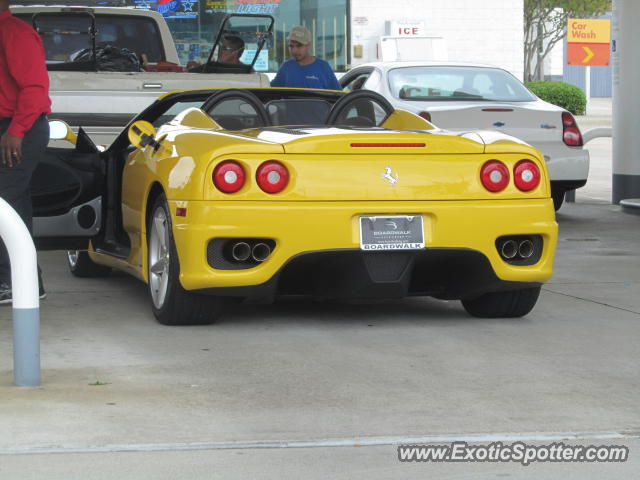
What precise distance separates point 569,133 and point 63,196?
239 inches

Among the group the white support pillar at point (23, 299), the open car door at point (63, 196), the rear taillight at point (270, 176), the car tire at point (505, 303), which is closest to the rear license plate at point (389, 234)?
the rear taillight at point (270, 176)

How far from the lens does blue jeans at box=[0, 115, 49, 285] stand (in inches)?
279

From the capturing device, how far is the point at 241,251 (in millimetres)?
6371

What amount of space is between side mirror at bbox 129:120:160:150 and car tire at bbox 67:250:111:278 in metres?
1.81

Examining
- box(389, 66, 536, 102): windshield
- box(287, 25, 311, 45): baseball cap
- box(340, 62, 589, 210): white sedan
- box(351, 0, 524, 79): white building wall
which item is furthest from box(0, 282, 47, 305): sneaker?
box(351, 0, 524, 79): white building wall

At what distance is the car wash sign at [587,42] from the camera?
52062 mm

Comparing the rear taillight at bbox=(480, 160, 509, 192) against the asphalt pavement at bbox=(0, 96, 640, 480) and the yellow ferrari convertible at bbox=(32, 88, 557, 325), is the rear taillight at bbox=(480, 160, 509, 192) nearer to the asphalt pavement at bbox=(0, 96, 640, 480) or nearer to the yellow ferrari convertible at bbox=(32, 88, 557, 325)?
the yellow ferrari convertible at bbox=(32, 88, 557, 325)

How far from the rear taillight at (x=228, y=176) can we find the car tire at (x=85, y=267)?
264 cm

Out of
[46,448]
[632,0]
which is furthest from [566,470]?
[632,0]

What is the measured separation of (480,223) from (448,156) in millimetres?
360

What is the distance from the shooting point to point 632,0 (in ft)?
47.0

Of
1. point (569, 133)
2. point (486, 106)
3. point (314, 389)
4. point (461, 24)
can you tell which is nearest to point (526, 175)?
point (314, 389)

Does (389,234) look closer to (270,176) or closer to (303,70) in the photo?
(270,176)

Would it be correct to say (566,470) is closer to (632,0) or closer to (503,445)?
(503,445)
